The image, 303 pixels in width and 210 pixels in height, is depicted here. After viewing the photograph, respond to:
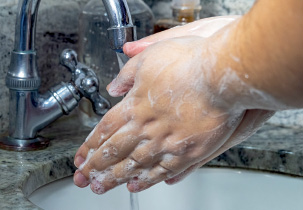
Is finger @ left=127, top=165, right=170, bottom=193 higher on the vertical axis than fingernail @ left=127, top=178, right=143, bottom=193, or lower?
higher

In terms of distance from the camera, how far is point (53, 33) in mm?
1003

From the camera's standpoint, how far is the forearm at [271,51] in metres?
0.47

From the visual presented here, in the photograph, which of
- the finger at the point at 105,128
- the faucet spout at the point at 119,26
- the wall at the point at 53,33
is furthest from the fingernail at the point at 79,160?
the wall at the point at 53,33

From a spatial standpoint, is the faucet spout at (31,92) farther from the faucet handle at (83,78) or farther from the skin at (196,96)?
the skin at (196,96)

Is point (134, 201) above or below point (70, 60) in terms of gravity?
below

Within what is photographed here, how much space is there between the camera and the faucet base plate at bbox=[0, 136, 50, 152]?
2.84 feet

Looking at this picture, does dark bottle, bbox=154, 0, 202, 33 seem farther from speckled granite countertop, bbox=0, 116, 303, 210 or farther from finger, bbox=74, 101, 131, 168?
finger, bbox=74, 101, 131, 168

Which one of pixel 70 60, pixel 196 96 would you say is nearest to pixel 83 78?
pixel 70 60

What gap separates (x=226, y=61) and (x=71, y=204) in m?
0.40

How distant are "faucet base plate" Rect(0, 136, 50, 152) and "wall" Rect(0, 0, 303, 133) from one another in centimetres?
7

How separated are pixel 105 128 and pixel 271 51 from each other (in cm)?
20

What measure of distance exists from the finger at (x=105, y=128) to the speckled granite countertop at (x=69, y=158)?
90 millimetres

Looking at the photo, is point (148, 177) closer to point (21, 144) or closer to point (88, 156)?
point (88, 156)

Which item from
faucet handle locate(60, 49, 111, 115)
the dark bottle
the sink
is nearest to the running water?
the sink
